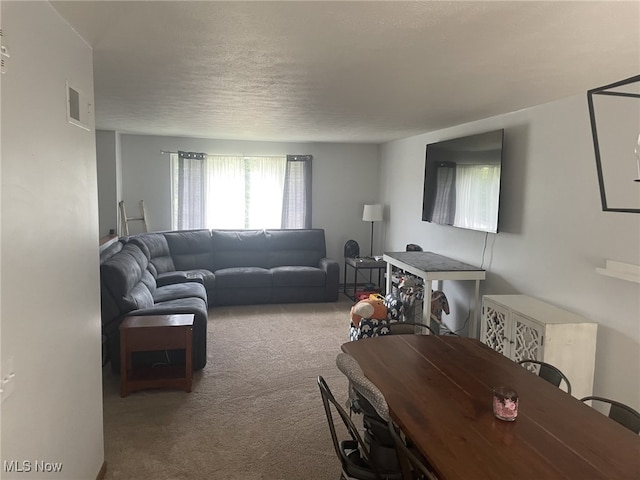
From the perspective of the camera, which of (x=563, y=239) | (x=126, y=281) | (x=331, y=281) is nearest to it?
(x=563, y=239)

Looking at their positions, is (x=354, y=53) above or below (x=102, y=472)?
above

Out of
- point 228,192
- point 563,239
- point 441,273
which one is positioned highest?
point 228,192

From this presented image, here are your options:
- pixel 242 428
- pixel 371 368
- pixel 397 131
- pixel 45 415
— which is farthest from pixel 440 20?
pixel 397 131

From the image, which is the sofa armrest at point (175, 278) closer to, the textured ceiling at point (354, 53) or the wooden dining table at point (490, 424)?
the textured ceiling at point (354, 53)

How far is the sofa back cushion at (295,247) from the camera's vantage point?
684cm

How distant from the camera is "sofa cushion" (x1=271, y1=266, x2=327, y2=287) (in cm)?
631

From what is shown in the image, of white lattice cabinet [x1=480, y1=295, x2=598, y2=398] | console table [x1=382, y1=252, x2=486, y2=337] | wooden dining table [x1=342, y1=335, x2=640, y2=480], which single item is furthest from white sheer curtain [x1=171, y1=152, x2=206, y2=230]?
wooden dining table [x1=342, y1=335, x2=640, y2=480]

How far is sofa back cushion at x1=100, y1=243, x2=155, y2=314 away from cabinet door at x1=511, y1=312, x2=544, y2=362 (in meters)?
3.04

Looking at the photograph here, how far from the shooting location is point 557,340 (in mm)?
2914

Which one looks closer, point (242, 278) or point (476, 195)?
point (476, 195)

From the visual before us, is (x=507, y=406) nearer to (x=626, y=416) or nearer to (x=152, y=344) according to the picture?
(x=626, y=416)

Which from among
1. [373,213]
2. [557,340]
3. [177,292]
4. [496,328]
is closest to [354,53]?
[557,340]

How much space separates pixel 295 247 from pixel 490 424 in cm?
536

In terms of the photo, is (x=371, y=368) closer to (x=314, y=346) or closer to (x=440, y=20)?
(x=440, y=20)
